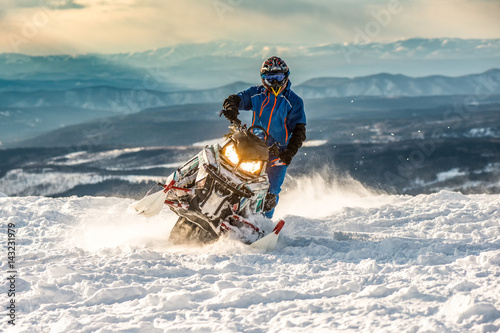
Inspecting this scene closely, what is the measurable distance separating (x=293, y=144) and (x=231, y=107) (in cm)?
94

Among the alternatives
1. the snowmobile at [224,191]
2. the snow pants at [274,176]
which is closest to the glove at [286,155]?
the snowmobile at [224,191]

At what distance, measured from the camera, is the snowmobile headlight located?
20.0 feet

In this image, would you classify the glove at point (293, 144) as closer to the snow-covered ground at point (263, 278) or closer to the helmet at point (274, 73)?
the helmet at point (274, 73)

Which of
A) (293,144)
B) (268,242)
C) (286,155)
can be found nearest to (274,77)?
(293,144)

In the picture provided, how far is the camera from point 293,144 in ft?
22.2

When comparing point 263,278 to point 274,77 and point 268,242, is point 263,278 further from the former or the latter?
point 274,77

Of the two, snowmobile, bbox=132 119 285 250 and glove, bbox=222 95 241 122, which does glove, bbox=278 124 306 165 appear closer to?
snowmobile, bbox=132 119 285 250

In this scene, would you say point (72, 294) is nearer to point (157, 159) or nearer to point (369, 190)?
point (369, 190)

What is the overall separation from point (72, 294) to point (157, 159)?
74.9 metres

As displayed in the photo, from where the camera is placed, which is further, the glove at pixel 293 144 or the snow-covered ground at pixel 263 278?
the glove at pixel 293 144

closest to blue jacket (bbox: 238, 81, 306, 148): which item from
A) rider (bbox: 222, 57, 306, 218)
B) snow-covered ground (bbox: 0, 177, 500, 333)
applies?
rider (bbox: 222, 57, 306, 218)

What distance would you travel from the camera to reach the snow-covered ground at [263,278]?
386 centimetres

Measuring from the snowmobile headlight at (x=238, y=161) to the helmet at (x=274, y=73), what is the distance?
117 cm

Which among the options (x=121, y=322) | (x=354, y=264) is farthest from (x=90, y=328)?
(x=354, y=264)
